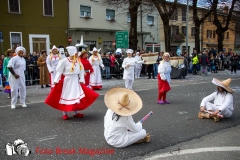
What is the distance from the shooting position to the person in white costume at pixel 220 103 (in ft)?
20.4

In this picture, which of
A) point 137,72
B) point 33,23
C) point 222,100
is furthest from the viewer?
point 33,23

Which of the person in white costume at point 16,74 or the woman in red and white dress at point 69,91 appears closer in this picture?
the woman in red and white dress at point 69,91

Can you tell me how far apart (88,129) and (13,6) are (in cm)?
2067

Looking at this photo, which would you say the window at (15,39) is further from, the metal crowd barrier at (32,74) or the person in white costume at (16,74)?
the person in white costume at (16,74)

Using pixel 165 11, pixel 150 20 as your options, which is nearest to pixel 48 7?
pixel 165 11

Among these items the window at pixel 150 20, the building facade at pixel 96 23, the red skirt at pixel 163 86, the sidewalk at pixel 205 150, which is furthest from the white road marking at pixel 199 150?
the window at pixel 150 20

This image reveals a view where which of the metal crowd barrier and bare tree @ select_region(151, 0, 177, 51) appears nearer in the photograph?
the metal crowd barrier

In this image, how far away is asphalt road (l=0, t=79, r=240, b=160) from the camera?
453 centimetres

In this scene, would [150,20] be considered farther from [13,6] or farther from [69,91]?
[69,91]

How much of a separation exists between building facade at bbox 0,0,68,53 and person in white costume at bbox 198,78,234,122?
1996cm

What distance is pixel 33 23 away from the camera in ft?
79.2

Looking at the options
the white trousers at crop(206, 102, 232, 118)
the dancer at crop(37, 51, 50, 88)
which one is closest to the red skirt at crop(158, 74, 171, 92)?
the white trousers at crop(206, 102, 232, 118)

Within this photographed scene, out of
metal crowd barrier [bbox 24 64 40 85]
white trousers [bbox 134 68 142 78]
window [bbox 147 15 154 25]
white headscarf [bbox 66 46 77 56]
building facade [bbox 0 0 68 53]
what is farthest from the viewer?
window [bbox 147 15 154 25]

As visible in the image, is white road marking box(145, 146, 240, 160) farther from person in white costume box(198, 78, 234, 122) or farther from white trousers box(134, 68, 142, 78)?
white trousers box(134, 68, 142, 78)
